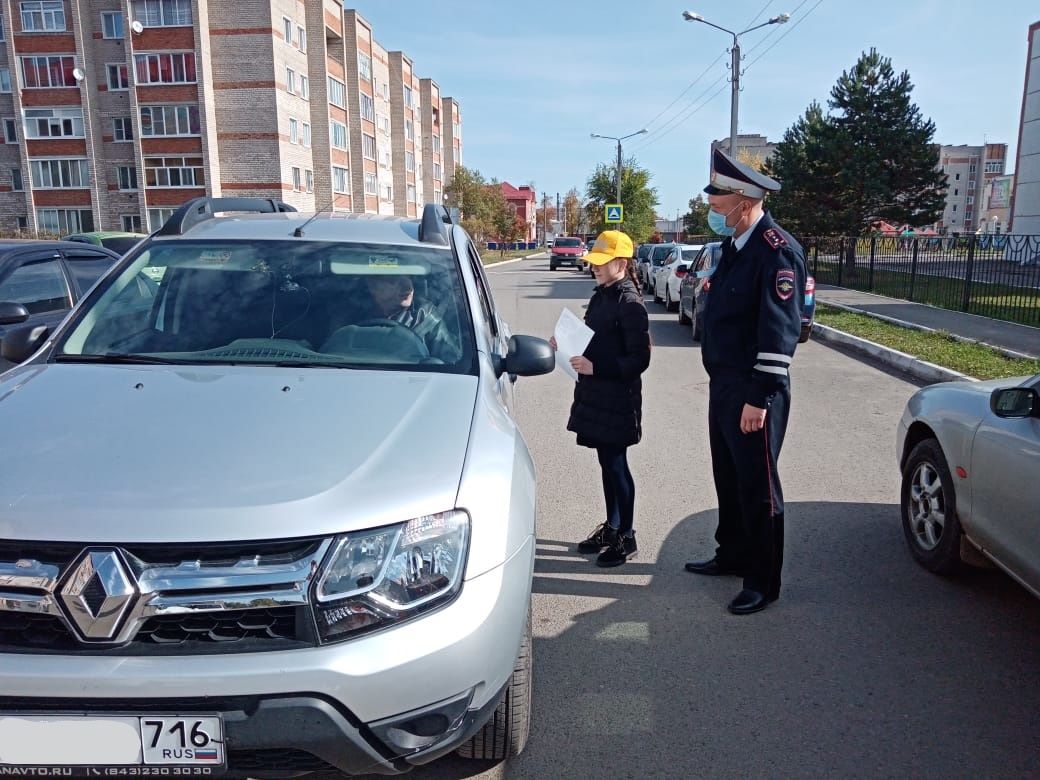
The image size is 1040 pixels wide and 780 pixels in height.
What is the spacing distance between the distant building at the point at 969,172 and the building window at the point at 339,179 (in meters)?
111

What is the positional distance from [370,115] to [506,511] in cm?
7172

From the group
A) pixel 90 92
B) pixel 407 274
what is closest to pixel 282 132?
pixel 90 92

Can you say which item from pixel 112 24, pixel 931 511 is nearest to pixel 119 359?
pixel 931 511

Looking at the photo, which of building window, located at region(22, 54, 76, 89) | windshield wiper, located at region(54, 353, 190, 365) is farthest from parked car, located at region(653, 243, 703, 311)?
building window, located at region(22, 54, 76, 89)

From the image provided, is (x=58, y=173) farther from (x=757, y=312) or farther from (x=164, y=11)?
(x=757, y=312)

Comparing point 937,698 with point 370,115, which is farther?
point 370,115

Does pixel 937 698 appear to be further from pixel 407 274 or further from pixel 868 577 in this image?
pixel 407 274

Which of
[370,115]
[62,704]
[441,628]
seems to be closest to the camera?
[62,704]

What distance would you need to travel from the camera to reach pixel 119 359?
324 cm


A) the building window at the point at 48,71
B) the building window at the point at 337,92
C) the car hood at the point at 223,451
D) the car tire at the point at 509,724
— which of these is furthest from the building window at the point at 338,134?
the car tire at the point at 509,724

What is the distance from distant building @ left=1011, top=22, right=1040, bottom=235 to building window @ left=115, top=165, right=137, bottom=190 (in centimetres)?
4894

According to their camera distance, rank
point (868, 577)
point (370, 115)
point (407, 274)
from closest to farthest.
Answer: point (407, 274) < point (868, 577) < point (370, 115)

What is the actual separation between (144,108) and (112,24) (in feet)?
19.0

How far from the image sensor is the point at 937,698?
325 centimetres
